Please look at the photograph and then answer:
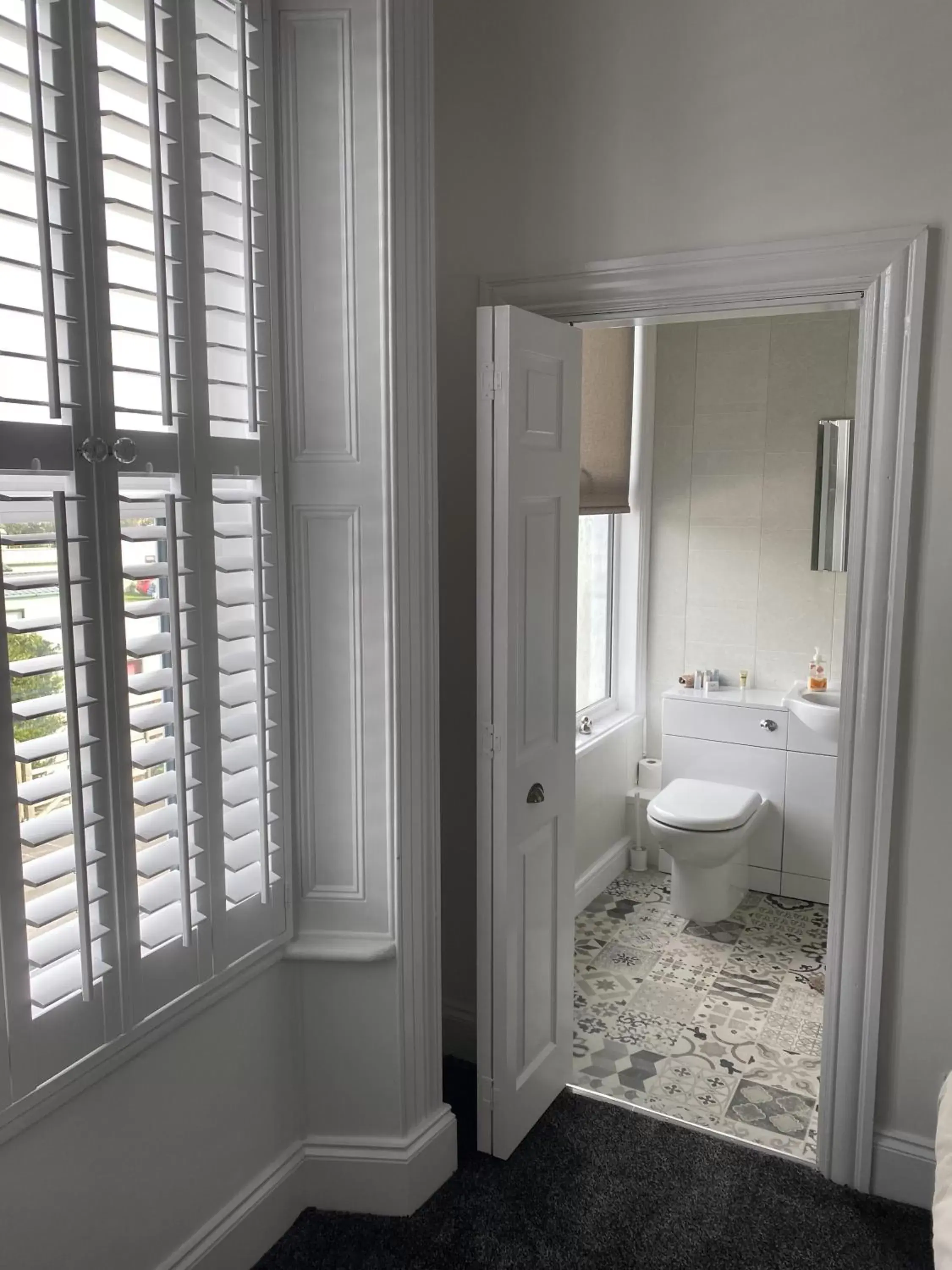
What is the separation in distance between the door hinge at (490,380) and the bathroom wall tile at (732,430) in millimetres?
2234

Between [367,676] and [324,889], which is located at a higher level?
[367,676]

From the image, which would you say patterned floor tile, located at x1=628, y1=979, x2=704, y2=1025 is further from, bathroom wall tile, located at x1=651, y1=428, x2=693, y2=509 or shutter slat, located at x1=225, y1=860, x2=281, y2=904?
bathroom wall tile, located at x1=651, y1=428, x2=693, y2=509

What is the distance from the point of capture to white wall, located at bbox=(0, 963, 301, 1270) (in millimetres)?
1634

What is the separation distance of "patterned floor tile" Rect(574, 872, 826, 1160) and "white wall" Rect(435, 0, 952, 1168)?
0.49 metres

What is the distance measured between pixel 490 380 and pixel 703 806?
2149mm

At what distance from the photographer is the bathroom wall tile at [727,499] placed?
4.16 m

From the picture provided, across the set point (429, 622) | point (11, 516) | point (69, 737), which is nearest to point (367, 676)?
point (429, 622)

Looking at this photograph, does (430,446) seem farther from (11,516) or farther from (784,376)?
(784,376)

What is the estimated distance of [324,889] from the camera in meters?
2.23

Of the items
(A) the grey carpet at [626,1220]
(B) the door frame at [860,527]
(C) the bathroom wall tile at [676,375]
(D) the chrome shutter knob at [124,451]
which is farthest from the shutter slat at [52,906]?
(C) the bathroom wall tile at [676,375]

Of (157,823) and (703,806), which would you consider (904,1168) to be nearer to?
(703,806)

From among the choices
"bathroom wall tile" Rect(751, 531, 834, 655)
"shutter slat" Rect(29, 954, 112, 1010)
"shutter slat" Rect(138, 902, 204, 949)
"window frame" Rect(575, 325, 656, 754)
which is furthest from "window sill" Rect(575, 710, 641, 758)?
"shutter slat" Rect(29, 954, 112, 1010)

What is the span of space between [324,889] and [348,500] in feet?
2.87

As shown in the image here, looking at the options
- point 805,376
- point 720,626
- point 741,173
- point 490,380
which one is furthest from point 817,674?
point 490,380
